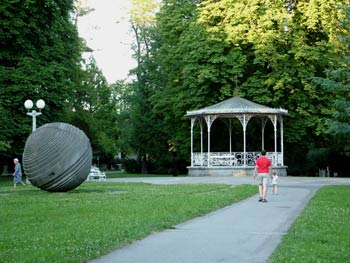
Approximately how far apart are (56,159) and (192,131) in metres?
19.8

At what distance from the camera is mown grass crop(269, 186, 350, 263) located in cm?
844

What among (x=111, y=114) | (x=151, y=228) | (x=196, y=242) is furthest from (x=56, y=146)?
(x=111, y=114)

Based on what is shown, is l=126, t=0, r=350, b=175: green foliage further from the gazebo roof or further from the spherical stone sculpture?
the spherical stone sculpture

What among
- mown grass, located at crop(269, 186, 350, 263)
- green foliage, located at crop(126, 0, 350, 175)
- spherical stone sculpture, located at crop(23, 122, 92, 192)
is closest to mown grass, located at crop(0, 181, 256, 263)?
spherical stone sculpture, located at crop(23, 122, 92, 192)

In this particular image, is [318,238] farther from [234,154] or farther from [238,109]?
[234,154]

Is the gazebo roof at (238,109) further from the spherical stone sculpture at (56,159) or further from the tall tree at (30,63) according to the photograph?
the spherical stone sculpture at (56,159)

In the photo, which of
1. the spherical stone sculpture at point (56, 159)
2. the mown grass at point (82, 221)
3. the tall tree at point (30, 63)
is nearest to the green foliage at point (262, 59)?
the tall tree at point (30, 63)

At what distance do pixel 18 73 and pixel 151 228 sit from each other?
2633 cm

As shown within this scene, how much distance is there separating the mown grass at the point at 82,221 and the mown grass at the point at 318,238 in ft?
9.16

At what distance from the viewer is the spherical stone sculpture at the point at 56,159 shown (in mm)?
21062

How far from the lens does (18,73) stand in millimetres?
35438

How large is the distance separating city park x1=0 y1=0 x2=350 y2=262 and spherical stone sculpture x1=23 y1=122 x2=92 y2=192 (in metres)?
0.05

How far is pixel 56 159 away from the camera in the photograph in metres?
21.0

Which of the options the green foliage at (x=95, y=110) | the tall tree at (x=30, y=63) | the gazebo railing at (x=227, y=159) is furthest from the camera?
the green foliage at (x=95, y=110)
